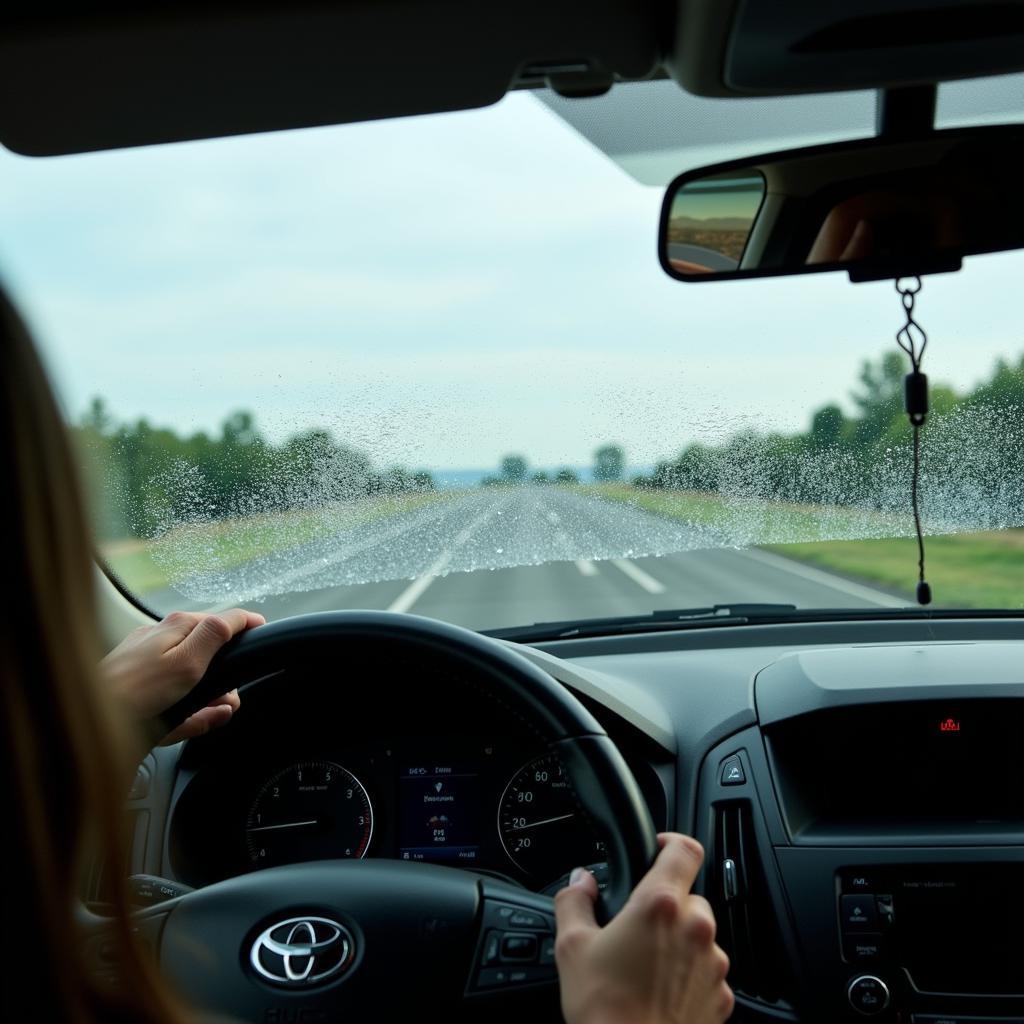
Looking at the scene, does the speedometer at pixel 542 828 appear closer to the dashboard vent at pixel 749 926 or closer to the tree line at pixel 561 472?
the dashboard vent at pixel 749 926

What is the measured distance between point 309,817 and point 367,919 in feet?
3.47

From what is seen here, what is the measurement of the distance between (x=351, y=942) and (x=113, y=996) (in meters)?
1.09

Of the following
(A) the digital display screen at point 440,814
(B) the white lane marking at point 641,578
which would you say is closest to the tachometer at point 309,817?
(A) the digital display screen at point 440,814

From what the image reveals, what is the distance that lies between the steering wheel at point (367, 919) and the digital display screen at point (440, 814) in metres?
0.97

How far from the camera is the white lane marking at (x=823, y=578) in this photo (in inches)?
161

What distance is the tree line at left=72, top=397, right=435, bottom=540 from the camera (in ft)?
12.6

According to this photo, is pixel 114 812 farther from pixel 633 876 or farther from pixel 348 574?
pixel 348 574

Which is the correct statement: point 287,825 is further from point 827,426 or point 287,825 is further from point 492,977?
point 827,426

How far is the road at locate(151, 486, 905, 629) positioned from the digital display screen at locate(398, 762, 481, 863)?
0.70 m

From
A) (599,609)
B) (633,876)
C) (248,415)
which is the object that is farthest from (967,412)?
(633,876)

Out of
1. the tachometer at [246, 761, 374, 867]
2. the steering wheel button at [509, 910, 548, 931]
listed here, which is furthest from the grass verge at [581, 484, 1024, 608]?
the steering wheel button at [509, 910, 548, 931]

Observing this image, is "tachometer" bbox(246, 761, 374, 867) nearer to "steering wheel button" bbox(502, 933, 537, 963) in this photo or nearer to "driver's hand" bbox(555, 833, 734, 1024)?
"steering wheel button" bbox(502, 933, 537, 963)

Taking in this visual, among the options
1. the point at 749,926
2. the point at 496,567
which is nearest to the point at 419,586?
the point at 496,567

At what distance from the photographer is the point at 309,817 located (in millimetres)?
3230
